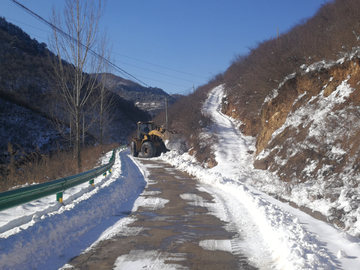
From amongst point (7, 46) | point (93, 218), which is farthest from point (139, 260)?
point (7, 46)

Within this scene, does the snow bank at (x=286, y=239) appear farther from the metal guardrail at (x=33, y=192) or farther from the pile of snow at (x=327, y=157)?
the metal guardrail at (x=33, y=192)

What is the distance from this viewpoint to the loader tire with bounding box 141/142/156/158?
25.6 meters

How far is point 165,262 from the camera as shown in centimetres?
432

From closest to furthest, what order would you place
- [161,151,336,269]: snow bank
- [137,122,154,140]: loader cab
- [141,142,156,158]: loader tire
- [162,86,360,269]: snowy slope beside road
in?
1. [161,151,336,269]: snow bank
2. [162,86,360,269]: snowy slope beside road
3. [141,142,156,158]: loader tire
4. [137,122,154,140]: loader cab

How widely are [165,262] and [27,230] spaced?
2286 mm

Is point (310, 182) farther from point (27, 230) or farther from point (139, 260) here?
point (27, 230)

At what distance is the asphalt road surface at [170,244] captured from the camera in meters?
4.29

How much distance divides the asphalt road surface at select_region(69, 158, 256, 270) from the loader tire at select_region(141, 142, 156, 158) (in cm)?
1734

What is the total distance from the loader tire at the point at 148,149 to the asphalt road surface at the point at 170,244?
17.3 metres

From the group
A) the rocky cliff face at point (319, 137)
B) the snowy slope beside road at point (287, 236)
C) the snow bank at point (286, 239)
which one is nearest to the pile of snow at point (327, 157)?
the rocky cliff face at point (319, 137)

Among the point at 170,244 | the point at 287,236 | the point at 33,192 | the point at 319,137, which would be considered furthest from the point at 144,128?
the point at 287,236

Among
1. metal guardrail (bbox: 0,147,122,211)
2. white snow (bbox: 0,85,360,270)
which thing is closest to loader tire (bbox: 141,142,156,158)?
white snow (bbox: 0,85,360,270)

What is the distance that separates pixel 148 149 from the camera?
2583 centimetres

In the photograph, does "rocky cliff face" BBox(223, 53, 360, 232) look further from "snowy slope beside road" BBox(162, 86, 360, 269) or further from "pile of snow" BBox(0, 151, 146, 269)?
"pile of snow" BBox(0, 151, 146, 269)
